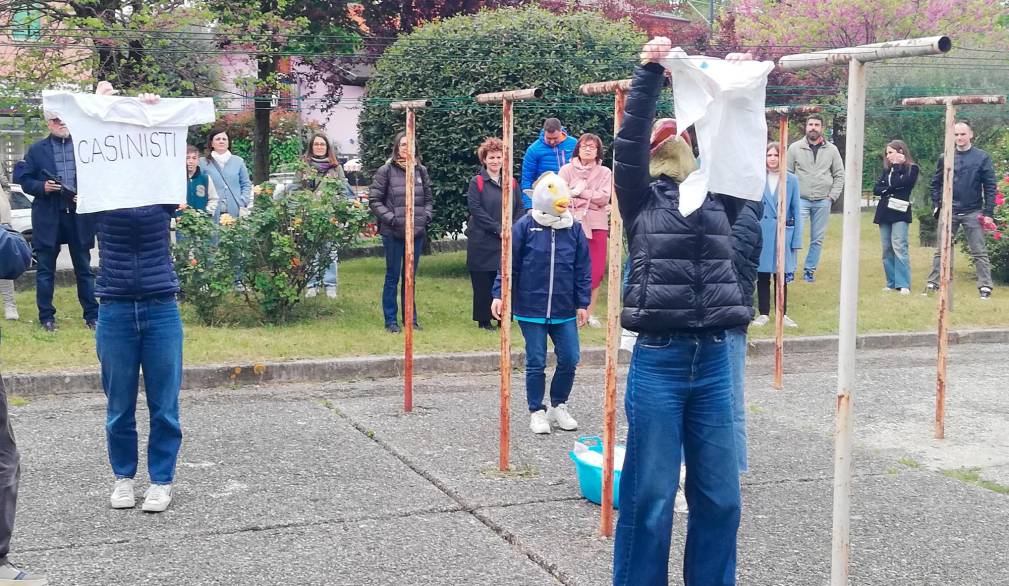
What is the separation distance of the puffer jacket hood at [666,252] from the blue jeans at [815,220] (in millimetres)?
9671

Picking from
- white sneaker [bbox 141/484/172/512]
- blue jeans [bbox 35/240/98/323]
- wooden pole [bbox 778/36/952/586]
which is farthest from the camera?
blue jeans [bbox 35/240/98/323]

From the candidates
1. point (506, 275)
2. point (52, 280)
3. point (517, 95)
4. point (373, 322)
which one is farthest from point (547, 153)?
point (52, 280)

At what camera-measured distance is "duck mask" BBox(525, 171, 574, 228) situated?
293 inches

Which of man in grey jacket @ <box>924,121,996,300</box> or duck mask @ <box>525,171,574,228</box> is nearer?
duck mask @ <box>525,171,574,228</box>

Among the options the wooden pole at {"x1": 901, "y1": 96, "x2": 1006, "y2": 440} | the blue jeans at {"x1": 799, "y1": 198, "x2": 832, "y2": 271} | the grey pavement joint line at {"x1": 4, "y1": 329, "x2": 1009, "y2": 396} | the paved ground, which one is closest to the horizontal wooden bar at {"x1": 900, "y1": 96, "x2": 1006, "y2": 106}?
the wooden pole at {"x1": 901, "y1": 96, "x2": 1006, "y2": 440}

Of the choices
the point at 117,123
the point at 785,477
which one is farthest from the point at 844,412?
the point at 117,123

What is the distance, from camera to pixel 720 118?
4375 mm

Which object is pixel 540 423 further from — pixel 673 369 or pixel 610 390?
pixel 673 369

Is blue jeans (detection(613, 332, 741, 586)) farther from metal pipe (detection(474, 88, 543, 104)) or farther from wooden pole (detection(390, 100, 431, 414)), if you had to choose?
wooden pole (detection(390, 100, 431, 414))

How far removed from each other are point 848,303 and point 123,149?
12.0ft

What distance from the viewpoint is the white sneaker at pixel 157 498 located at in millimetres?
5852

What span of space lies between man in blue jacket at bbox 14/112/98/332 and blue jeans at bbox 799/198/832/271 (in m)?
7.85

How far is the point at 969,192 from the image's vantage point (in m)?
13.4

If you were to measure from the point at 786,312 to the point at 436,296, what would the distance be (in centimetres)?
376
